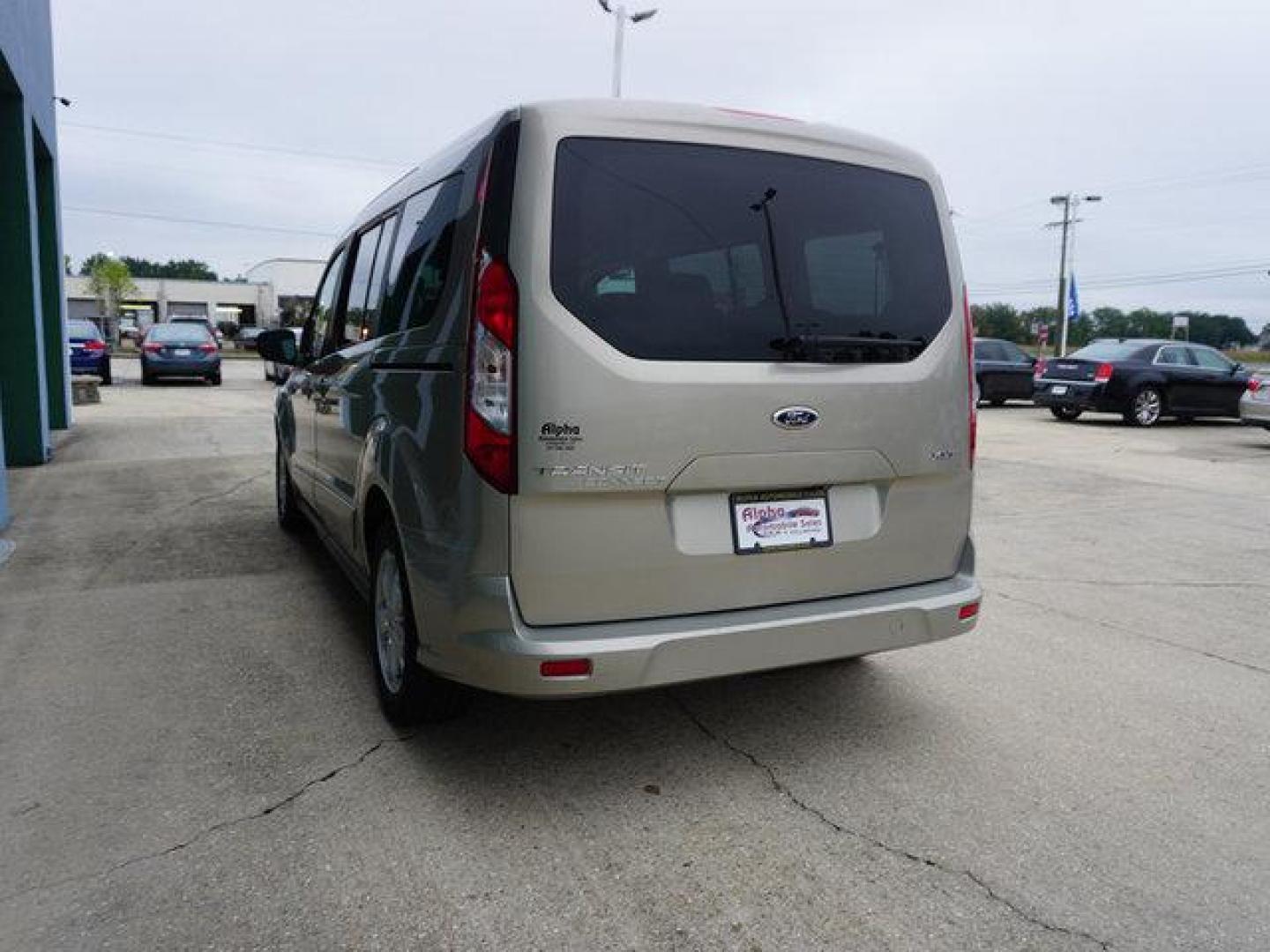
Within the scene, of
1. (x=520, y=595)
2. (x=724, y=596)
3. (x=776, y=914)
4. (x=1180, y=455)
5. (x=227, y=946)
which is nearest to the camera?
(x=227, y=946)

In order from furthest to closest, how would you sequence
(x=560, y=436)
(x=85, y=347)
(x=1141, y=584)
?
(x=85, y=347) < (x=1141, y=584) < (x=560, y=436)

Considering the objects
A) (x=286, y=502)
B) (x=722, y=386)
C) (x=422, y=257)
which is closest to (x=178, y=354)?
(x=286, y=502)

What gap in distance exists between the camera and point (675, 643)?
8.84 ft

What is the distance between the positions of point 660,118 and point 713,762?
2.07m

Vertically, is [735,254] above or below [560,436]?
above

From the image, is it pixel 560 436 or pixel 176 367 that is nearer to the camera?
pixel 560 436

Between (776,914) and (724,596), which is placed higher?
(724,596)

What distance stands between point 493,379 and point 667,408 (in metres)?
0.50

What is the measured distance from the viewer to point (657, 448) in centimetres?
268

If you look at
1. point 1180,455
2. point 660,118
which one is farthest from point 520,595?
point 1180,455

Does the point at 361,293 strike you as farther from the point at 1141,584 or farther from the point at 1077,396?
the point at 1077,396

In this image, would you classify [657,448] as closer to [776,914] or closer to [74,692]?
[776,914]

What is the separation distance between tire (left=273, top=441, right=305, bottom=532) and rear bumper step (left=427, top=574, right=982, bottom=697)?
156 inches

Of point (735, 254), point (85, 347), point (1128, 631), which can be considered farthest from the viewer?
point (85, 347)
